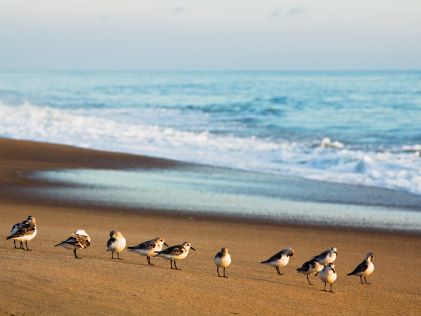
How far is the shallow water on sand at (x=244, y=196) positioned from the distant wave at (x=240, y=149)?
1.62 m

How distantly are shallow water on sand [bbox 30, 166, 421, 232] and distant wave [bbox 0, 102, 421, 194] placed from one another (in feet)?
5.32

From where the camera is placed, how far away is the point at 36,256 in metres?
9.98

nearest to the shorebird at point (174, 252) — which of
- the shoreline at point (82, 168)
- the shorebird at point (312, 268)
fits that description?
the shorebird at point (312, 268)

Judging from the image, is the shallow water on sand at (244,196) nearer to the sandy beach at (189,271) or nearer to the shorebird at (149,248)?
the sandy beach at (189,271)

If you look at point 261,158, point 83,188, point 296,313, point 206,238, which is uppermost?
point 261,158

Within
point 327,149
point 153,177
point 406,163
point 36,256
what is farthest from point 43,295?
point 327,149

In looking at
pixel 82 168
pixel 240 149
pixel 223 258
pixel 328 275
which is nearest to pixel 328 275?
pixel 328 275

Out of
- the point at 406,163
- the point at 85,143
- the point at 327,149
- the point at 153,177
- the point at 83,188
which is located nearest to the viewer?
the point at 83,188

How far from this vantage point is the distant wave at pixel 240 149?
897 inches

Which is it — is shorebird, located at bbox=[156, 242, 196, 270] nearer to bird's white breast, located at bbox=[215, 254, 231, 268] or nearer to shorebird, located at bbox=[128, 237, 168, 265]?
shorebird, located at bbox=[128, 237, 168, 265]

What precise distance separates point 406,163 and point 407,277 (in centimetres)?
1358

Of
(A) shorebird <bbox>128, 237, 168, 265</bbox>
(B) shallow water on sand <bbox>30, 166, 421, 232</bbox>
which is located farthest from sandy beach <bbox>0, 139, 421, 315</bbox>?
(B) shallow water on sand <bbox>30, 166, 421, 232</bbox>

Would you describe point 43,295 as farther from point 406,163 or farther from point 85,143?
point 85,143

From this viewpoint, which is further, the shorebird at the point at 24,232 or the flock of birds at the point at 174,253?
the shorebird at the point at 24,232
